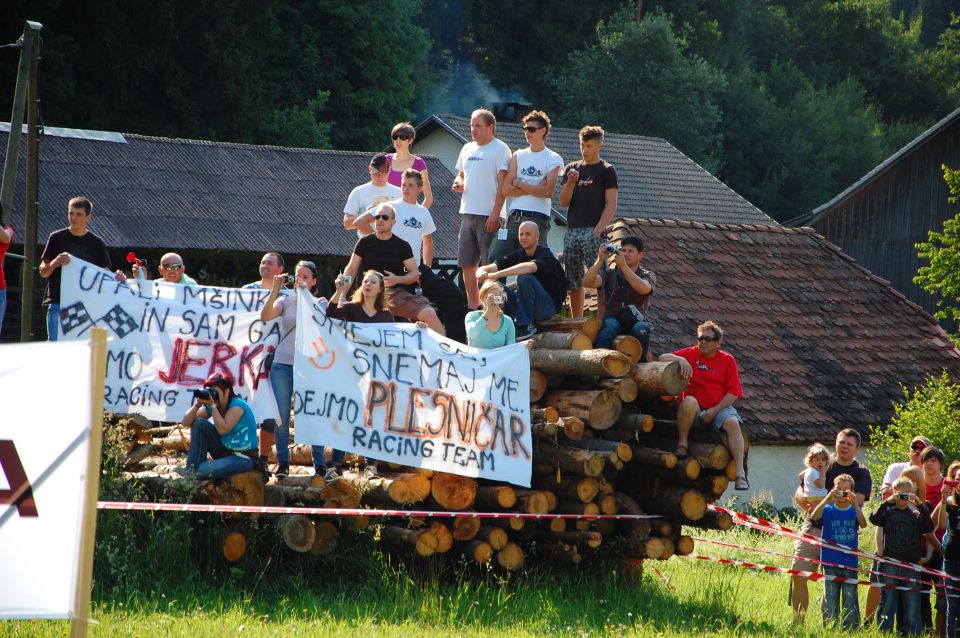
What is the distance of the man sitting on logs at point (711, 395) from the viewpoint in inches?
442

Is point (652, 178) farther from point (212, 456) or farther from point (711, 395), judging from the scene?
point (212, 456)

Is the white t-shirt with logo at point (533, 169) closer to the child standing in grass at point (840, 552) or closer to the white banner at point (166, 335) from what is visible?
the white banner at point (166, 335)

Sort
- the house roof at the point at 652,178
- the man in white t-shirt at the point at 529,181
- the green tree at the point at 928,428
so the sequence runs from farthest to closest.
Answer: the house roof at the point at 652,178
the green tree at the point at 928,428
the man in white t-shirt at the point at 529,181

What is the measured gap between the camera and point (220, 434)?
1048 cm

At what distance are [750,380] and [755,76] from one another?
37871 millimetres

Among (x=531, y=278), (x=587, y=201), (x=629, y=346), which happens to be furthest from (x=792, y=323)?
(x=629, y=346)

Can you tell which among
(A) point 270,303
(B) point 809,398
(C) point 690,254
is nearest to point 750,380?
(B) point 809,398

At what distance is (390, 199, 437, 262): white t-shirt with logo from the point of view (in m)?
12.9

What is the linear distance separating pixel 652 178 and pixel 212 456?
32216 mm

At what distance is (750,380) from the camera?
73.3 feet

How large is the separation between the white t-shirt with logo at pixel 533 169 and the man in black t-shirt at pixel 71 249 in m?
3.82

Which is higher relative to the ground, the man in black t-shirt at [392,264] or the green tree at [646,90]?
the green tree at [646,90]

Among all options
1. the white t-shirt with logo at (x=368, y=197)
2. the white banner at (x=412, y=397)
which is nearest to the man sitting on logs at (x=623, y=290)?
the white banner at (x=412, y=397)

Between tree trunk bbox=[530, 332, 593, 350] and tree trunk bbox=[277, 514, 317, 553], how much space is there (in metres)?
2.47
